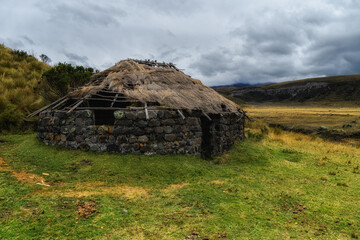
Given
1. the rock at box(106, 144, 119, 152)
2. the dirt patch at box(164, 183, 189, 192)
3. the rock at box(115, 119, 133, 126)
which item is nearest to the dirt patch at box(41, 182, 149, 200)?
the dirt patch at box(164, 183, 189, 192)

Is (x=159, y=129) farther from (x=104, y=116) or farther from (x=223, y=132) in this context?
(x=104, y=116)

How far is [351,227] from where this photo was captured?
4348 millimetres

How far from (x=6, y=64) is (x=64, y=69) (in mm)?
7586

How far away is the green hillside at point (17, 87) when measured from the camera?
1148 centimetres

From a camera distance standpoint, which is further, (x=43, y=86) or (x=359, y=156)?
(x=43, y=86)

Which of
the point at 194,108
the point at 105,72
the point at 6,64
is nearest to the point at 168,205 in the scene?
the point at 194,108

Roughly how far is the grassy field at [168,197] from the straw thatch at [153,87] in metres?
2.07

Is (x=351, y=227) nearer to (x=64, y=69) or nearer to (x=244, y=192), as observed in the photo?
(x=244, y=192)

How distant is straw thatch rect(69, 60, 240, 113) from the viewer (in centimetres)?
830

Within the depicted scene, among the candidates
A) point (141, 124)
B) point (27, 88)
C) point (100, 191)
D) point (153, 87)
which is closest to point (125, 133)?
point (141, 124)

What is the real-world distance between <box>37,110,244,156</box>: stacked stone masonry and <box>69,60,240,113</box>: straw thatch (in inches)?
26.7

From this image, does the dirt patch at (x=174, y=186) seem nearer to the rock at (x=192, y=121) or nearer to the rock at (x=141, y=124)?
the rock at (x=141, y=124)

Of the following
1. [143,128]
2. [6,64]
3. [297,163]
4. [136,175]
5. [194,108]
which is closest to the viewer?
[136,175]

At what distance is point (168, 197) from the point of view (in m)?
5.17
